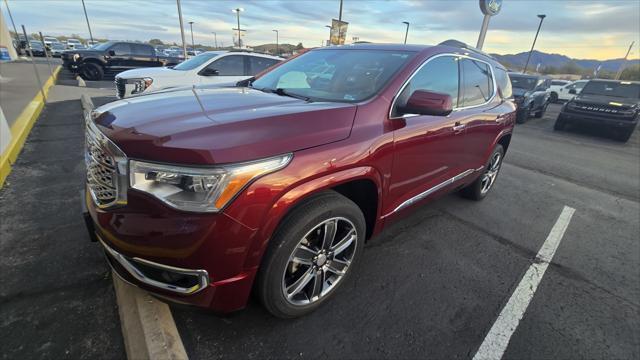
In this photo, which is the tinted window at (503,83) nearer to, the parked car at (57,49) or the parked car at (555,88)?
the parked car at (555,88)

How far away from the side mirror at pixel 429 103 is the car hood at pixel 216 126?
44 centimetres

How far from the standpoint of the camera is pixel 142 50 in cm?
1438

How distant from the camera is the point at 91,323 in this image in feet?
6.42

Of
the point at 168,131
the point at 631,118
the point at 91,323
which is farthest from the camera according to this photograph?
the point at 631,118

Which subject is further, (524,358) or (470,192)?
(470,192)

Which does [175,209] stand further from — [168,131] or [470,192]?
Answer: [470,192]

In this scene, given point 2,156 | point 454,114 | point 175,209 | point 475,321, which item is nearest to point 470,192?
point 454,114

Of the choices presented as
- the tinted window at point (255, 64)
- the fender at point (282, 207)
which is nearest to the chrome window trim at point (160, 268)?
the fender at point (282, 207)

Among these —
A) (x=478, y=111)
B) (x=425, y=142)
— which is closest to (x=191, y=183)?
(x=425, y=142)

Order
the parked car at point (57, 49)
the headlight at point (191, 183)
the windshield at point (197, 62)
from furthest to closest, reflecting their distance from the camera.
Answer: the parked car at point (57, 49)
the windshield at point (197, 62)
the headlight at point (191, 183)

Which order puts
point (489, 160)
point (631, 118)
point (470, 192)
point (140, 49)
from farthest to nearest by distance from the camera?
point (140, 49) → point (631, 118) → point (470, 192) → point (489, 160)

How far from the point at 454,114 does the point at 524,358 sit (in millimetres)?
1999

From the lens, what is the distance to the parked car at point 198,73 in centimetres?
664

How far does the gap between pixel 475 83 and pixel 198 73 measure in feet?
19.8
